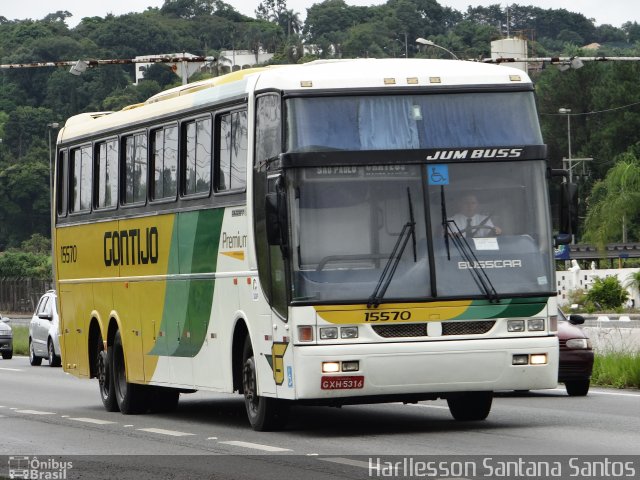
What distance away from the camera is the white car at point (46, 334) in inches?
1476

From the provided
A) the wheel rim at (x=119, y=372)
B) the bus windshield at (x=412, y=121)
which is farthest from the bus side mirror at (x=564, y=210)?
the wheel rim at (x=119, y=372)

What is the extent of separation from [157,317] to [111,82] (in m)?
170

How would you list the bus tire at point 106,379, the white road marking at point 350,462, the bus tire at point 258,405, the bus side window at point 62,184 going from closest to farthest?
the white road marking at point 350,462 < the bus tire at point 258,405 < the bus tire at point 106,379 < the bus side window at point 62,184

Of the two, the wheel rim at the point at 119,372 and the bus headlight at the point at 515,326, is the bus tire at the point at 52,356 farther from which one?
the bus headlight at the point at 515,326

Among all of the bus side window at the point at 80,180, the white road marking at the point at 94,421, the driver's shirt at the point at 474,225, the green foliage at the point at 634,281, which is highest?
the green foliage at the point at 634,281

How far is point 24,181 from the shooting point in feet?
500

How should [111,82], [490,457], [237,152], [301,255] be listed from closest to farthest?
1. [490,457]
2. [301,255]
3. [237,152]
4. [111,82]

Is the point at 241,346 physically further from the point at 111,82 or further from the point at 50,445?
the point at 111,82

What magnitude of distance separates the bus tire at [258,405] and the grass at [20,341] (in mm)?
30952

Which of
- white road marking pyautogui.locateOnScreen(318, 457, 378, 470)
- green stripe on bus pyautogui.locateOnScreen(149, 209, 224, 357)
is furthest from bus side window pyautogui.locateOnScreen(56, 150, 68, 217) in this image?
white road marking pyautogui.locateOnScreen(318, 457, 378, 470)

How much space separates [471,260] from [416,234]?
1.81 feet

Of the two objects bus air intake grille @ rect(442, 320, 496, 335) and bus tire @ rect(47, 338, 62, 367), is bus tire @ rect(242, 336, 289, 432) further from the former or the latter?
bus tire @ rect(47, 338, 62, 367)

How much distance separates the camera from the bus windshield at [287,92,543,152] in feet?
52.1

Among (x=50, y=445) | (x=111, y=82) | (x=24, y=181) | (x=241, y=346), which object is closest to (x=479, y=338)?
(x=241, y=346)
